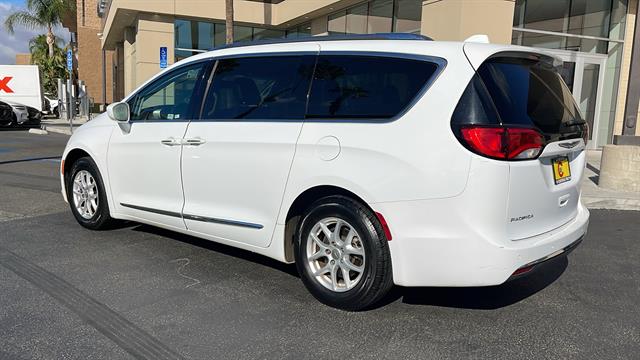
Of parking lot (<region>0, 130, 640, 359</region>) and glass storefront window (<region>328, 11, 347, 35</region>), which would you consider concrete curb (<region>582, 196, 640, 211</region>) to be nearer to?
parking lot (<region>0, 130, 640, 359</region>)

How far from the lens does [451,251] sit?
3082 mm

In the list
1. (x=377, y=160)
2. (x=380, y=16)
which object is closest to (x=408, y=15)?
(x=380, y=16)

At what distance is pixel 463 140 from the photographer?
3.03 m

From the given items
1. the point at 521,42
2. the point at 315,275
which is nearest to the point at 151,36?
the point at 521,42

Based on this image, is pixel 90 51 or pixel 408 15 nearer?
pixel 408 15

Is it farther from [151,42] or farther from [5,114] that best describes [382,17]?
[5,114]

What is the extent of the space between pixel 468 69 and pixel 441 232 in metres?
0.98

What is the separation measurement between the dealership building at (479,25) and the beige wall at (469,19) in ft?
0.07

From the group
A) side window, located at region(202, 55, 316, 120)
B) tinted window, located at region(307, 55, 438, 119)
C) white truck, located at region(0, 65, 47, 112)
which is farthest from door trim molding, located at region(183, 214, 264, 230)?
white truck, located at region(0, 65, 47, 112)

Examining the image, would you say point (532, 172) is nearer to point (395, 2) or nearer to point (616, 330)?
point (616, 330)

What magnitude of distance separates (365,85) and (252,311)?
169cm

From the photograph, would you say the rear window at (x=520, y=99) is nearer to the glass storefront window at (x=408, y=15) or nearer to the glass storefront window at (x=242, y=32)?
the glass storefront window at (x=408, y=15)

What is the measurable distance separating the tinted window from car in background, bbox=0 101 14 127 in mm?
21889

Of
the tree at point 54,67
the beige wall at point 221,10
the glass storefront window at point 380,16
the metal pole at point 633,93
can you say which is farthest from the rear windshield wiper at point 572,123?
the tree at point 54,67
